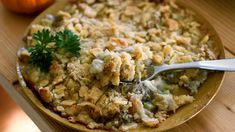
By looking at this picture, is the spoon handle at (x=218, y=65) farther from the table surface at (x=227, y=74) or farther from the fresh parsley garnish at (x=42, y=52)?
the fresh parsley garnish at (x=42, y=52)

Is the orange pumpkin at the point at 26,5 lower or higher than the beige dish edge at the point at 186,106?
higher

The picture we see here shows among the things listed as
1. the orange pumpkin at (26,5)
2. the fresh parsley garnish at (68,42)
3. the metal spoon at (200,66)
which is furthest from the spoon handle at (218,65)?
the orange pumpkin at (26,5)

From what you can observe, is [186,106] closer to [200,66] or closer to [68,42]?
[200,66]

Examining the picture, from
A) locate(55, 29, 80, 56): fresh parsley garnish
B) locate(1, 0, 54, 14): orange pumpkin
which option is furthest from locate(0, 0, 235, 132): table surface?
locate(55, 29, 80, 56): fresh parsley garnish

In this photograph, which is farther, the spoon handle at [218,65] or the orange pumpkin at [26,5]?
the orange pumpkin at [26,5]

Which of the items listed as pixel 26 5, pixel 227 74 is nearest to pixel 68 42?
pixel 26 5

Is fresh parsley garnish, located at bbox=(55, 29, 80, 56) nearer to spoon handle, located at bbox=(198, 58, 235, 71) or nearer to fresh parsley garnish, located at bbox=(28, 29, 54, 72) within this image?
fresh parsley garnish, located at bbox=(28, 29, 54, 72)

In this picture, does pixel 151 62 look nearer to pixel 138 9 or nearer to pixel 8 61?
pixel 138 9
